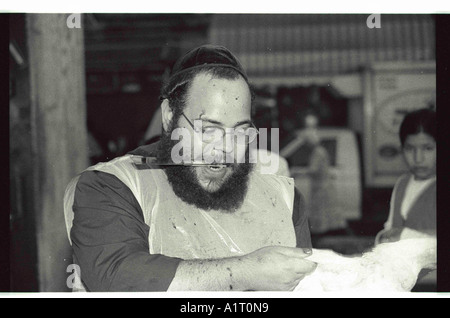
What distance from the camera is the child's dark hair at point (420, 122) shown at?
3.15m

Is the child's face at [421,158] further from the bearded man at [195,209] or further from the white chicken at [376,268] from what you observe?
the bearded man at [195,209]

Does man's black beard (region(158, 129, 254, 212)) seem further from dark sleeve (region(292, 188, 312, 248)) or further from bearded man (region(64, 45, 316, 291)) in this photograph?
dark sleeve (region(292, 188, 312, 248))

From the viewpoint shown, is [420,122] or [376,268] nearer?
[376,268]

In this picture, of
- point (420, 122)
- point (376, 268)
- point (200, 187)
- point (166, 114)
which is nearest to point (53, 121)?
point (166, 114)

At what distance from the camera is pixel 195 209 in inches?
112

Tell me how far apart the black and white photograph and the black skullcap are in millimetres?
10

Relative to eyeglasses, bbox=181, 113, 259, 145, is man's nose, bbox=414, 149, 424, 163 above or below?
below

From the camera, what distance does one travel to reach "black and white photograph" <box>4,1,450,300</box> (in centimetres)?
282

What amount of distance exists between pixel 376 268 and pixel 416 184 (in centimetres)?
55

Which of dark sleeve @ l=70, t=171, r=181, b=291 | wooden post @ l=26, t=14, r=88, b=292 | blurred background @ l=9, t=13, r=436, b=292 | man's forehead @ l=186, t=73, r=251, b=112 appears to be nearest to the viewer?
dark sleeve @ l=70, t=171, r=181, b=291

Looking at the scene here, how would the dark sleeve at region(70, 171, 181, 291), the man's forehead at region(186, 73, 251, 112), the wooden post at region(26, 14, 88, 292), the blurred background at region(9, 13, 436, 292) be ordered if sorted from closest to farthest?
the dark sleeve at region(70, 171, 181, 291), the man's forehead at region(186, 73, 251, 112), the blurred background at region(9, 13, 436, 292), the wooden post at region(26, 14, 88, 292)

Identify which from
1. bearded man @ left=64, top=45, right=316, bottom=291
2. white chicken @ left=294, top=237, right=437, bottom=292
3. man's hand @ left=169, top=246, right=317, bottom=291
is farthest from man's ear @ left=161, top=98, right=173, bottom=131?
white chicken @ left=294, top=237, right=437, bottom=292

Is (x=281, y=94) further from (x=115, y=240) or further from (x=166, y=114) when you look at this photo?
(x=115, y=240)

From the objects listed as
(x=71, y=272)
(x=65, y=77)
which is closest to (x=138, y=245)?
(x=71, y=272)
